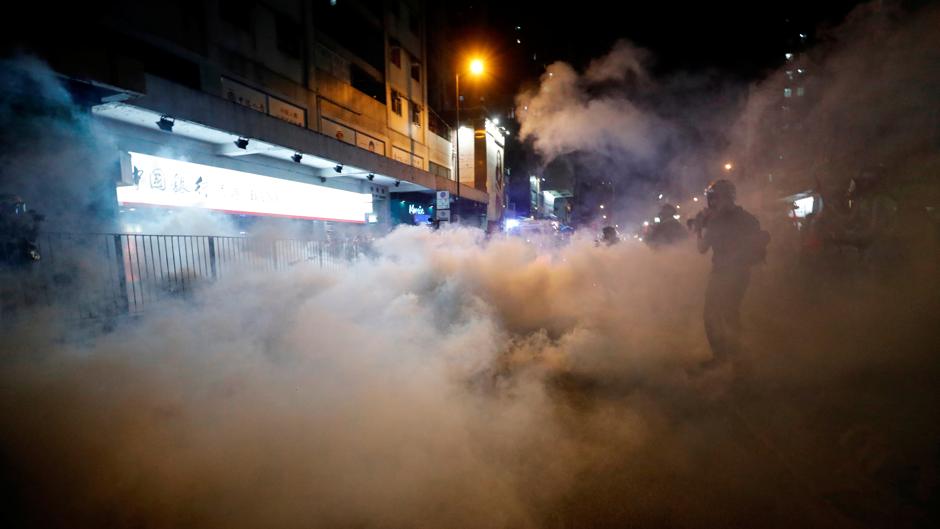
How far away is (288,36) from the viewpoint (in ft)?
42.9

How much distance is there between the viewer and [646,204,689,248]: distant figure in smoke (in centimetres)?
899

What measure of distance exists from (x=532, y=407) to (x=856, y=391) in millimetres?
2699

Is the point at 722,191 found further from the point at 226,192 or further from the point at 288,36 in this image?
the point at 288,36

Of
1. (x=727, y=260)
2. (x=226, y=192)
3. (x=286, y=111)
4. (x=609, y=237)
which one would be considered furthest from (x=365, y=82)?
(x=727, y=260)

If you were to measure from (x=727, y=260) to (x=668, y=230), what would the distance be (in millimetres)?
4985

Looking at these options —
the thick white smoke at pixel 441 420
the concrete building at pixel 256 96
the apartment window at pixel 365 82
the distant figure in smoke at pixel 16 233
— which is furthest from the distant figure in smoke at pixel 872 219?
the apartment window at pixel 365 82

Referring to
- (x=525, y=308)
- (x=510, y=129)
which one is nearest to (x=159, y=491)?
(x=525, y=308)

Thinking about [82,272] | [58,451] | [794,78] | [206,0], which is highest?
[206,0]

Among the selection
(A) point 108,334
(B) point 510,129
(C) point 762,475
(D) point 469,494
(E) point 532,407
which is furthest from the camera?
(B) point 510,129

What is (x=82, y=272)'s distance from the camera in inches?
203

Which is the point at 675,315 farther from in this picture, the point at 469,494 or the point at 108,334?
the point at 108,334

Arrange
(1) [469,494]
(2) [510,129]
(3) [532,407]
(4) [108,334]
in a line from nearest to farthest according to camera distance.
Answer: (1) [469,494] < (3) [532,407] < (4) [108,334] < (2) [510,129]

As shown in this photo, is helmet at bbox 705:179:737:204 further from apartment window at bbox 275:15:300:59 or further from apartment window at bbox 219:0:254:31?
apartment window at bbox 275:15:300:59

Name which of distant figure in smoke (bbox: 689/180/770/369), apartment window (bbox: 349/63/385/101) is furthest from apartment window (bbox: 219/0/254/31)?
distant figure in smoke (bbox: 689/180/770/369)
